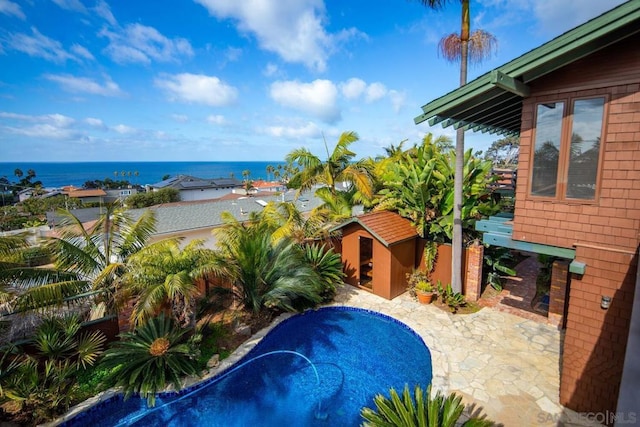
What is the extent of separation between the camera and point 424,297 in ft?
36.4

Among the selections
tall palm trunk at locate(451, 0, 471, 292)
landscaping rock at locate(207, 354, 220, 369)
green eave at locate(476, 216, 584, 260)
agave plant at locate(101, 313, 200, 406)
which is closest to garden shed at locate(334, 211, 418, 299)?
tall palm trunk at locate(451, 0, 471, 292)

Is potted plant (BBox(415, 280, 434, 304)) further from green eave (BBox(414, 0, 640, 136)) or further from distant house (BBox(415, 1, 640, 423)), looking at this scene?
green eave (BBox(414, 0, 640, 136))

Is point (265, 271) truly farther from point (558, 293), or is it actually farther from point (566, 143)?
point (558, 293)

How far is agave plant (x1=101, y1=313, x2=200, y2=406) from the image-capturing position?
6.85 metres

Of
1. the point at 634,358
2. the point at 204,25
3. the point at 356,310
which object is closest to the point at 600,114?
the point at 634,358

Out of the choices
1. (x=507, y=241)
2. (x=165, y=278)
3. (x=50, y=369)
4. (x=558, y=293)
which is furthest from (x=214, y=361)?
(x=558, y=293)

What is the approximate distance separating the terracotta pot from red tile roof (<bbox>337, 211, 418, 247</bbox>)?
204 cm

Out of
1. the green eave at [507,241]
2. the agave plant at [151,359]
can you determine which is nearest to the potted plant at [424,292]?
the green eave at [507,241]

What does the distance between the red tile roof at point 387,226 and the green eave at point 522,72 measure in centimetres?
455

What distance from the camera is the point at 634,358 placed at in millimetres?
2916

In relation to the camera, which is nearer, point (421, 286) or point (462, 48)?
point (462, 48)

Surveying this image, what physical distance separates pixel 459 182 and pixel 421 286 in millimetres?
3973

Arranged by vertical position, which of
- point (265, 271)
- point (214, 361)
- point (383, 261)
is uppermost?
point (265, 271)

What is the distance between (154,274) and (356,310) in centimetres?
681
